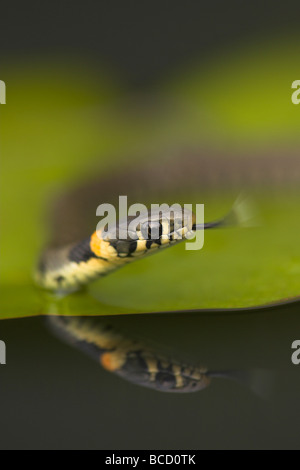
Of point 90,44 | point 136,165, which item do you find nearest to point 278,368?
point 136,165

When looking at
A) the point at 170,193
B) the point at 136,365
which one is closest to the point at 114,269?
the point at 136,365

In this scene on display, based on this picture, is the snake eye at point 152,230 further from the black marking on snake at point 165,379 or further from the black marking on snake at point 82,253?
the black marking on snake at point 165,379

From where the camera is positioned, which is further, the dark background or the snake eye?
the dark background

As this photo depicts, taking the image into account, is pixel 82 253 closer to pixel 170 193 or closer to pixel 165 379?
pixel 165 379

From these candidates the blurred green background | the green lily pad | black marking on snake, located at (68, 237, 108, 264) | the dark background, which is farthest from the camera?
the dark background

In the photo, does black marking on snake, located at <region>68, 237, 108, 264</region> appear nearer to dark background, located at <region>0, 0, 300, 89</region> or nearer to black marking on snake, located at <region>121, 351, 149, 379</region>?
black marking on snake, located at <region>121, 351, 149, 379</region>

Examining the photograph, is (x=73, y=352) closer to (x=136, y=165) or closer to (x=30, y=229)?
(x=30, y=229)

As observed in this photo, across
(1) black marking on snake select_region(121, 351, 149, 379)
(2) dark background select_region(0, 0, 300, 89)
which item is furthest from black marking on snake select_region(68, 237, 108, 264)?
(2) dark background select_region(0, 0, 300, 89)
